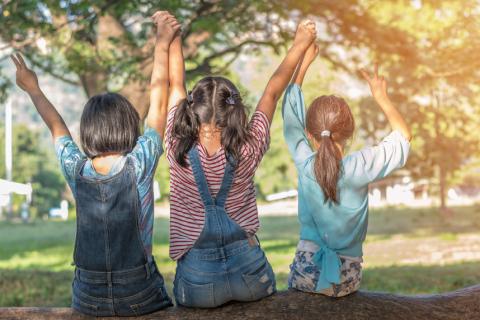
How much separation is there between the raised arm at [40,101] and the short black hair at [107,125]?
0.65 ft

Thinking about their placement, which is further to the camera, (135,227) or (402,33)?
(402,33)

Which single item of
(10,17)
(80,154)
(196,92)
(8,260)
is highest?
(10,17)

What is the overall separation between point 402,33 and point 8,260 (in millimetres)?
11069

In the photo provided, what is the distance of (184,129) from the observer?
390 centimetres

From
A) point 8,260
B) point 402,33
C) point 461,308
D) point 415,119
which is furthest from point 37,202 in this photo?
point 461,308

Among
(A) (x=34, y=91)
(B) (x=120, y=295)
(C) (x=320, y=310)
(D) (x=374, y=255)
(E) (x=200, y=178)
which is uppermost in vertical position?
(A) (x=34, y=91)

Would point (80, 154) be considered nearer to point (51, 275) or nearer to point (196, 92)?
point (196, 92)

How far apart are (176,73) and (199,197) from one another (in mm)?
671

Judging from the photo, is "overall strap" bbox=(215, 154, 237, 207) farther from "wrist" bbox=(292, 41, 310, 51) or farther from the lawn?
the lawn

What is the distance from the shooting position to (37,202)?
6500 centimetres

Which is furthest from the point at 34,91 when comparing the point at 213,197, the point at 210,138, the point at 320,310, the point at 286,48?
the point at 286,48

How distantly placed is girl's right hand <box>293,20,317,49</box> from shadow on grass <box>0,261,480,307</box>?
8032 millimetres

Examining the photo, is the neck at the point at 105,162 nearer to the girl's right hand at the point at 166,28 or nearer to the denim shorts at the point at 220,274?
the denim shorts at the point at 220,274

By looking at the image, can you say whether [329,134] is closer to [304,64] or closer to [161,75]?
[304,64]
